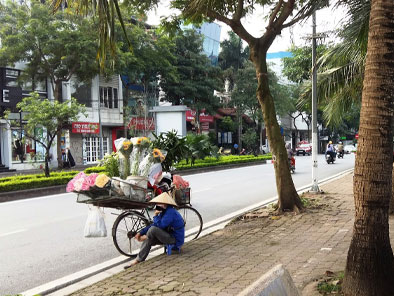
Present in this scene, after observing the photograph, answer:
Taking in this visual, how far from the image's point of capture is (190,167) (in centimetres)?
2533

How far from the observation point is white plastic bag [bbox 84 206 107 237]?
6.01 meters

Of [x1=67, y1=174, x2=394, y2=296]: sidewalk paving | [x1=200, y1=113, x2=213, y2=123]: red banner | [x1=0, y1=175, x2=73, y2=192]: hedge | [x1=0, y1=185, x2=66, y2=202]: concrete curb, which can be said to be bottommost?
[x1=0, y1=185, x2=66, y2=202]: concrete curb

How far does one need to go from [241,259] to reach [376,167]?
2624 millimetres

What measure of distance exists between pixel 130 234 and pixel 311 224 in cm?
371

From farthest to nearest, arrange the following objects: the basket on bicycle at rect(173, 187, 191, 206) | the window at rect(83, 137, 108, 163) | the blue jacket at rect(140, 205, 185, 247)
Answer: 1. the window at rect(83, 137, 108, 163)
2. the basket on bicycle at rect(173, 187, 191, 206)
3. the blue jacket at rect(140, 205, 185, 247)

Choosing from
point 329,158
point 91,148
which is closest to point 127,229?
point 329,158

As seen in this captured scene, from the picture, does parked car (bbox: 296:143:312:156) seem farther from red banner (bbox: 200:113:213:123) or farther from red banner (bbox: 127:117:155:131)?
red banner (bbox: 127:117:155:131)

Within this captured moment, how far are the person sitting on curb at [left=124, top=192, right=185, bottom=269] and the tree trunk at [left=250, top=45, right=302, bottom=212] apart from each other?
12.5 ft

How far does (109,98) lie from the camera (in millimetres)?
36125

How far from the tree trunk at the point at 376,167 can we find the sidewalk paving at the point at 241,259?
0.71 meters

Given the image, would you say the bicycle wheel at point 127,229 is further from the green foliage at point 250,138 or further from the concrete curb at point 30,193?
the green foliage at point 250,138

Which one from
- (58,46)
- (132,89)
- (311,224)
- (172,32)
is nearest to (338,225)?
(311,224)

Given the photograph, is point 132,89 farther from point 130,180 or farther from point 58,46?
point 130,180

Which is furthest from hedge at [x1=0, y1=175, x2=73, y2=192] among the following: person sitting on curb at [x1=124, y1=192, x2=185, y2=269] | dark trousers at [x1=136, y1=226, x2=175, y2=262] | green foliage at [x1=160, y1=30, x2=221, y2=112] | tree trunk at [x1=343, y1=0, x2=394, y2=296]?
green foliage at [x1=160, y1=30, x2=221, y2=112]
